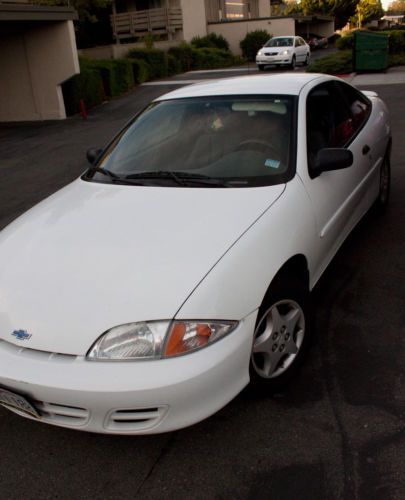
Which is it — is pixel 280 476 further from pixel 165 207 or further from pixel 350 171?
pixel 350 171

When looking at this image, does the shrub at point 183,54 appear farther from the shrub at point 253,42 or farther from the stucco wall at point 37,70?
the stucco wall at point 37,70

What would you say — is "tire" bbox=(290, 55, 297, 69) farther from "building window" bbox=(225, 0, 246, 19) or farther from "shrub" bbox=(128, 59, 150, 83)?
Answer: "building window" bbox=(225, 0, 246, 19)

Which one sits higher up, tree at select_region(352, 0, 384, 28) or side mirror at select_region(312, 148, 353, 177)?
tree at select_region(352, 0, 384, 28)

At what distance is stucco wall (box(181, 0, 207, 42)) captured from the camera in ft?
101

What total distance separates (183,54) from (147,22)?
153 inches

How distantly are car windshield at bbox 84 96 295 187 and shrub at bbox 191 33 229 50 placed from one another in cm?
2872

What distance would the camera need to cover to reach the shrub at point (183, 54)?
27328 millimetres

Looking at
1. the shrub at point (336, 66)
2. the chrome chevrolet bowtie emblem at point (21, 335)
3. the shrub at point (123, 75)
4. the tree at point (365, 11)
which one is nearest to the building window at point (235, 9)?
the tree at point (365, 11)

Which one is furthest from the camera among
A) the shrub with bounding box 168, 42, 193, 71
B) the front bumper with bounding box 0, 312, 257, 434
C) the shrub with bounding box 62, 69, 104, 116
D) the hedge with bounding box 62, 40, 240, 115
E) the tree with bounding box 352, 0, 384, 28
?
the tree with bounding box 352, 0, 384, 28

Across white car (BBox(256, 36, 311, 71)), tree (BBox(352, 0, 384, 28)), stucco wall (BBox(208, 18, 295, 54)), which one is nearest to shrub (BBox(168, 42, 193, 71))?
white car (BBox(256, 36, 311, 71))

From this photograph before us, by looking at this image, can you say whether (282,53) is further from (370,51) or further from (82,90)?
(82,90)

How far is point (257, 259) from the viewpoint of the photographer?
250cm

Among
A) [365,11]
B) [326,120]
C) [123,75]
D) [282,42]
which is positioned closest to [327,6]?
[365,11]

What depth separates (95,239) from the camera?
2.72 m
